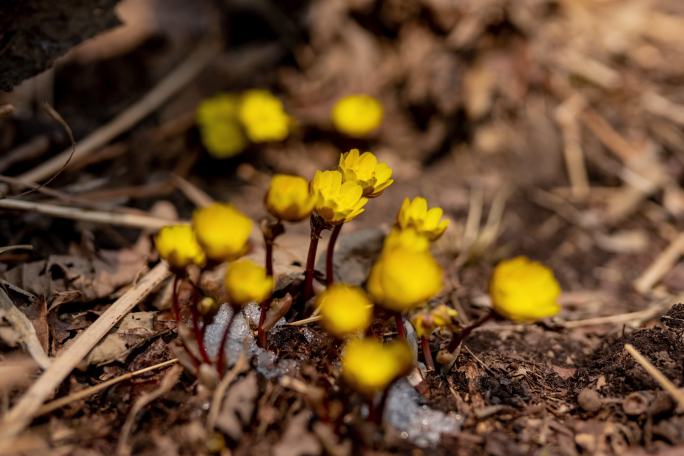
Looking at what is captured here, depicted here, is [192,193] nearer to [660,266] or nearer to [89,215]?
[89,215]

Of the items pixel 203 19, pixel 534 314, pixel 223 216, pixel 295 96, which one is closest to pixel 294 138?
pixel 295 96

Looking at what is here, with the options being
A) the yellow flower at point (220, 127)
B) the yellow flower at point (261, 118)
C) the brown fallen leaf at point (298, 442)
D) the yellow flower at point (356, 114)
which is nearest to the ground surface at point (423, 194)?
the brown fallen leaf at point (298, 442)

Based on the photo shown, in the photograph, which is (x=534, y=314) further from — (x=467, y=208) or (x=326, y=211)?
(x=467, y=208)

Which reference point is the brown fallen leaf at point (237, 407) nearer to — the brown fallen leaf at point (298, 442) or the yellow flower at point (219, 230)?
the brown fallen leaf at point (298, 442)

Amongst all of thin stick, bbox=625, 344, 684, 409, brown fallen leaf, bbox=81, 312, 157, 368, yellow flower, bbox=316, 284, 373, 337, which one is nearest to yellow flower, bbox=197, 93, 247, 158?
brown fallen leaf, bbox=81, 312, 157, 368

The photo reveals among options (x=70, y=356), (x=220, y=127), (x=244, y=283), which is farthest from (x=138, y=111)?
(x=244, y=283)
